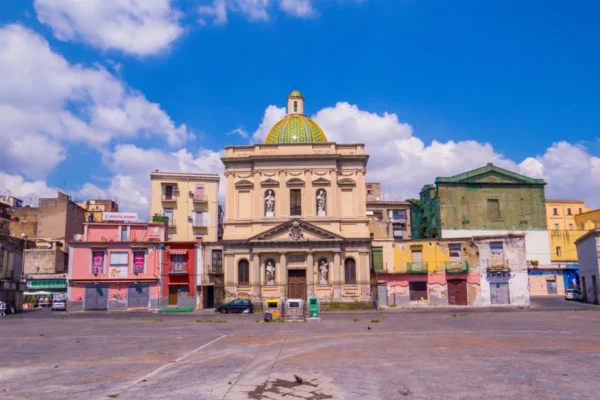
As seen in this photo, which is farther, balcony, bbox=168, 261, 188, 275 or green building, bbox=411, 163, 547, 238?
green building, bbox=411, 163, 547, 238

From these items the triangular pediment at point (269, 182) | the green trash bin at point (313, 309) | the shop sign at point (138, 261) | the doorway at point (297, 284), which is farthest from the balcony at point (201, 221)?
the green trash bin at point (313, 309)

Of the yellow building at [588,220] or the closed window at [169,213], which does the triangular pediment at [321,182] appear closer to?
the closed window at [169,213]

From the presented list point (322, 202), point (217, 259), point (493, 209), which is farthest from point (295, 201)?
point (493, 209)

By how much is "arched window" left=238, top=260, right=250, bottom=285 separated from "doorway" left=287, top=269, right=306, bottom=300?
13.3ft

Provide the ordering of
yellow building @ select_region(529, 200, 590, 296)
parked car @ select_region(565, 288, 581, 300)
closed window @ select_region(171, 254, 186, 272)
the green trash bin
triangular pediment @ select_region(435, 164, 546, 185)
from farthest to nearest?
yellow building @ select_region(529, 200, 590, 296)
triangular pediment @ select_region(435, 164, 546, 185)
parked car @ select_region(565, 288, 581, 300)
closed window @ select_region(171, 254, 186, 272)
the green trash bin

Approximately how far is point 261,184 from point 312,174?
17.0 feet

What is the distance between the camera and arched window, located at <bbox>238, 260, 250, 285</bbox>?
52.8m

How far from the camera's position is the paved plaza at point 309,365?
38.0 feet

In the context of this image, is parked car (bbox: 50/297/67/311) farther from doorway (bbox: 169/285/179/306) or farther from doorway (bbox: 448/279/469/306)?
doorway (bbox: 448/279/469/306)

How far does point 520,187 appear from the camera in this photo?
66750 millimetres

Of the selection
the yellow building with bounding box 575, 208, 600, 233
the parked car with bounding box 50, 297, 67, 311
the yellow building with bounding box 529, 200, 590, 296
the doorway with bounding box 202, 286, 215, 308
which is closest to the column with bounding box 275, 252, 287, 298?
the doorway with bounding box 202, 286, 215, 308

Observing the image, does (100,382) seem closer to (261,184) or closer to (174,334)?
(174,334)

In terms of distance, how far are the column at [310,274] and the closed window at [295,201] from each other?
505 centimetres

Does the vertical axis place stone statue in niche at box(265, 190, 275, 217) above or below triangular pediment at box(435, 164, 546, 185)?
below
